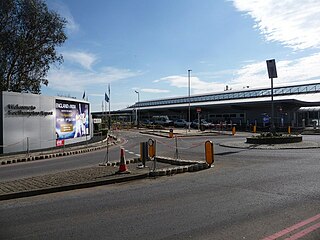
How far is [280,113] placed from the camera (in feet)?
178

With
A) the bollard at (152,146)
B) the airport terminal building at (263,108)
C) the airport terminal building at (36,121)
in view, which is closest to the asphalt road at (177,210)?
the bollard at (152,146)

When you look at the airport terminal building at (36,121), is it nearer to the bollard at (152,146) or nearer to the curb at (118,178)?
the bollard at (152,146)

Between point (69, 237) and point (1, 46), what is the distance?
96.2ft

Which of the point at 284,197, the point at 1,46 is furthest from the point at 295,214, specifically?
the point at 1,46

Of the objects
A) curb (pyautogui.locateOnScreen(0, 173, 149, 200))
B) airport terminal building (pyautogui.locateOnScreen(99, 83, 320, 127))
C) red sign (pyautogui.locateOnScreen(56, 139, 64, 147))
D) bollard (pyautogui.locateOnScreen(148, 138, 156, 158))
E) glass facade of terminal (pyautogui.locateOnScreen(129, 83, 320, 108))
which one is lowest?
curb (pyautogui.locateOnScreen(0, 173, 149, 200))

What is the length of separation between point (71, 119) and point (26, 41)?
31.2 feet

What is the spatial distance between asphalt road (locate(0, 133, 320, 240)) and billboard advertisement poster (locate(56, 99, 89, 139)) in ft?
58.7

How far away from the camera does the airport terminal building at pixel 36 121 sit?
2119 centimetres

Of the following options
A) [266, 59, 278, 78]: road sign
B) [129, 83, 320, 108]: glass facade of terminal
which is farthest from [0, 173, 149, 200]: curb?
[129, 83, 320, 108]: glass facade of terminal

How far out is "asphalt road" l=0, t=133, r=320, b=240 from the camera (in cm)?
556

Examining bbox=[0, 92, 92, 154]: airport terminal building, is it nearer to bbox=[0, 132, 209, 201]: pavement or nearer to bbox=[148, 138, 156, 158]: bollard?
bbox=[148, 138, 156, 158]: bollard

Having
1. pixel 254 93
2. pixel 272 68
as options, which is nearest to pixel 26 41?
pixel 272 68

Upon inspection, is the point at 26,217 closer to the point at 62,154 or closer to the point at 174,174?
the point at 174,174

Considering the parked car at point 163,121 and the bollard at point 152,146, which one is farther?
the parked car at point 163,121
